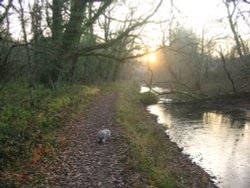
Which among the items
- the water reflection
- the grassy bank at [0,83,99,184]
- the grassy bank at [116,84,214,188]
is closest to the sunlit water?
the water reflection

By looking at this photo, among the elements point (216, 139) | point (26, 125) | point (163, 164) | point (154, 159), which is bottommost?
point (216, 139)

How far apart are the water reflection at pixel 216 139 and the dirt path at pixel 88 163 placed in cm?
362

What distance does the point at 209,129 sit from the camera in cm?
2225

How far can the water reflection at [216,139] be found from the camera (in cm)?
1351

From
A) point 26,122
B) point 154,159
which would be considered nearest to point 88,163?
point 154,159

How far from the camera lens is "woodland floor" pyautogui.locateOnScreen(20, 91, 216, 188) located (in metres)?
9.49

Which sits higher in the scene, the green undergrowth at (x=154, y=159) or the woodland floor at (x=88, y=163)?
the woodland floor at (x=88, y=163)

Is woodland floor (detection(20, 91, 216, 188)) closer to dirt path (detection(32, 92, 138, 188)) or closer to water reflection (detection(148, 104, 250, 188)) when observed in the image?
dirt path (detection(32, 92, 138, 188))

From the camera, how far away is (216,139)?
1903cm

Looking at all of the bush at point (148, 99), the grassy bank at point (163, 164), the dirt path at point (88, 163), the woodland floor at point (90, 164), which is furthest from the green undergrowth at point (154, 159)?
the bush at point (148, 99)

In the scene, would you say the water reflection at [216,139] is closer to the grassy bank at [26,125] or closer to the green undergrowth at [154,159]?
the green undergrowth at [154,159]

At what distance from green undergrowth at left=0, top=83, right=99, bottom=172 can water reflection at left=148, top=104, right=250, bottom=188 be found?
5.99 metres

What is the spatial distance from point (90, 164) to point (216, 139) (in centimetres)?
1000

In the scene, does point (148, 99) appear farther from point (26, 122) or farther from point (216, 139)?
point (26, 122)
